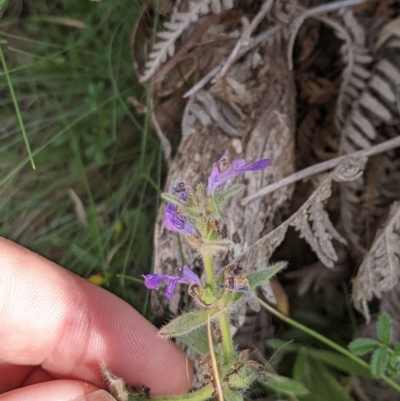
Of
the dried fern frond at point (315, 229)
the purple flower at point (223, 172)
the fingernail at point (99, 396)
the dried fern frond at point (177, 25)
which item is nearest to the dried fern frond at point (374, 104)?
the dried fern frond at point (315, 229)

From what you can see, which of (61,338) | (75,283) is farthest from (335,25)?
(61,338)

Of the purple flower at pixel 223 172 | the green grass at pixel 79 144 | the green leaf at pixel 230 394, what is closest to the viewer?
the purple flower at pixel 223 172

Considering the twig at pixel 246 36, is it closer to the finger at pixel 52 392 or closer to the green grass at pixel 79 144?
the green grass at pixel 79 144

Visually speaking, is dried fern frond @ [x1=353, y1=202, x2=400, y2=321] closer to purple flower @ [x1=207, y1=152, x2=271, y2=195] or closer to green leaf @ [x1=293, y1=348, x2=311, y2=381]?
green leaf @ [x1=293, y1=348, x2=311, y2=381]

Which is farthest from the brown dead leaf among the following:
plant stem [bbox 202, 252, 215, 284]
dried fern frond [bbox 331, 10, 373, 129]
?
plant stem [bbox 202, 252, 215, 284]

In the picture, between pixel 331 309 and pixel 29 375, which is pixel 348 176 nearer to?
pixel 331 309

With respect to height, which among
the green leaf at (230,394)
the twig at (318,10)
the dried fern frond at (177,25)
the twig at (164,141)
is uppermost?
the dried fern frond at (177,25)

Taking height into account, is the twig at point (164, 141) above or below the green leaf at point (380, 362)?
above

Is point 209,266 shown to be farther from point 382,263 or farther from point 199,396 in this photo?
point 382,263

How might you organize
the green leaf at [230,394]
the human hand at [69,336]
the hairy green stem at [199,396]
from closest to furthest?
the green leaf at [230,394]
the hairy green stem at [199,396]
the human hand at [69,336]
